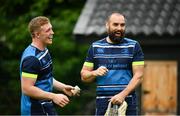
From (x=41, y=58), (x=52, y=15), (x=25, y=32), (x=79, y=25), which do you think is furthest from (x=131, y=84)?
(x=52, y=15)

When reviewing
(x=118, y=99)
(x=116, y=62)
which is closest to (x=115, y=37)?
(x=116, y=62)

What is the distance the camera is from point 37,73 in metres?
6.90

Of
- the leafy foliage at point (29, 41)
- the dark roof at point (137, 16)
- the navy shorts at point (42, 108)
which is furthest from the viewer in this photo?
the leafy foliage at point (29, 41)

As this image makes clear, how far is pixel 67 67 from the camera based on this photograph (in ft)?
55.9

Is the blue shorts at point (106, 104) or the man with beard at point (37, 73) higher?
the man with beard at point (37, 73)

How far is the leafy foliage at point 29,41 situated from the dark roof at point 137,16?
300 centimetres

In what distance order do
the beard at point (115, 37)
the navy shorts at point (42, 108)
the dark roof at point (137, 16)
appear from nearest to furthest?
the navy shorts at point (42, 108)
the beard at point (115, 37)
the dark roof at point (137, 16)

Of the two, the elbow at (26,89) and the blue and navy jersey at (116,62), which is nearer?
the elbow at (26,89)

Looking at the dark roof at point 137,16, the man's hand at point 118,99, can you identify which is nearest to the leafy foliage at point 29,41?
the dark roof at point 137,16

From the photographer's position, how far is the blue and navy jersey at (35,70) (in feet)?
22.5

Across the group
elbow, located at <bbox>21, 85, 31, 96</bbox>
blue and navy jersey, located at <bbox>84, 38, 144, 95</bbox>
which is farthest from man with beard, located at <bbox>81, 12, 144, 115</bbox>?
elbow, located at <bbox>21, 85, 31, 96</bbox>

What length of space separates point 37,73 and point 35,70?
4 cm

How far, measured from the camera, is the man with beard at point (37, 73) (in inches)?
269

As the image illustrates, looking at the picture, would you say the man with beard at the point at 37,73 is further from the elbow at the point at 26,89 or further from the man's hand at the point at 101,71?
the man's hand at the point at 101,71
